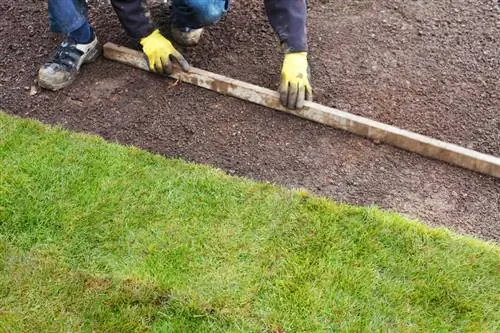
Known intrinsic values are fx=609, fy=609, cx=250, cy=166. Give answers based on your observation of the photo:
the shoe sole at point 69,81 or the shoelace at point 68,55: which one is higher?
the shoelace at point 68,55

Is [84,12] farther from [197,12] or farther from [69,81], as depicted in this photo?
[197,12]

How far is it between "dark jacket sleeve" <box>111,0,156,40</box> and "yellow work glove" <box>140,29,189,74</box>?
6cm

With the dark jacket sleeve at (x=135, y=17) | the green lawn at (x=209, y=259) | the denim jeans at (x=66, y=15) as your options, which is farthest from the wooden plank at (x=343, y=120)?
the green lawn at (x=209, y=259)

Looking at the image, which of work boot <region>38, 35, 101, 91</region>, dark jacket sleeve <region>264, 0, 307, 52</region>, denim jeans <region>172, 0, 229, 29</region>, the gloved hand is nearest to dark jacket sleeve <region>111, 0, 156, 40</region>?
denim jeans <region>172, 0, 229, 29</region>

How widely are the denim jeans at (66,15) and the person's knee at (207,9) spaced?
68 centimetres

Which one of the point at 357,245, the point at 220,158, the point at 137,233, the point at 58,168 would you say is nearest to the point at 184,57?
the point at 220,158

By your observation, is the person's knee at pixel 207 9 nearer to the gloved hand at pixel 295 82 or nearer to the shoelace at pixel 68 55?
the gloved hand at pixel 295 82

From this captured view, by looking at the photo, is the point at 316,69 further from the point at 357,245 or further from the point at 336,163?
the point at 357,245

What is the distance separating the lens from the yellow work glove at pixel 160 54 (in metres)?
3.63

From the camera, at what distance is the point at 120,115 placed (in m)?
3.54

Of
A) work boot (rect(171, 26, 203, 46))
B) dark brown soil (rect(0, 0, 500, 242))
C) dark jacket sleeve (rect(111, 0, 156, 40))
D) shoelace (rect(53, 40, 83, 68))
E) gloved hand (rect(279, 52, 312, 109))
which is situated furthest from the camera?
work boot (rect(171, 26, 203, 46))

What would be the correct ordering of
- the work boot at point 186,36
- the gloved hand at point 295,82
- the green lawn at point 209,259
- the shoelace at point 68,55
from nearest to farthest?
1. the green lawn at point 209,259
2. the gloved hand at point 295,82
3. the shoelace at point 68,55
4. the work boot at point 186,36

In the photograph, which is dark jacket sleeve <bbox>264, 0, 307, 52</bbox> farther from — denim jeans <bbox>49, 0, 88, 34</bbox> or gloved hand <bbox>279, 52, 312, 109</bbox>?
denim jeans <bbox>49, 0, 88, 34</bbox>

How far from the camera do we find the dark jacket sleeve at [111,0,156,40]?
11.8 feet
